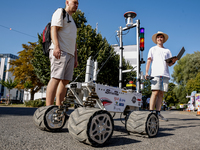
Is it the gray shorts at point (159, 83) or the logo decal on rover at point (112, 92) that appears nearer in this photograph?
the logo decal on rover at point (112, 92)

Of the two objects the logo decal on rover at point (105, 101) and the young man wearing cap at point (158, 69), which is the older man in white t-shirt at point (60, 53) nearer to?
the logo decal on rover at point (105, 101)

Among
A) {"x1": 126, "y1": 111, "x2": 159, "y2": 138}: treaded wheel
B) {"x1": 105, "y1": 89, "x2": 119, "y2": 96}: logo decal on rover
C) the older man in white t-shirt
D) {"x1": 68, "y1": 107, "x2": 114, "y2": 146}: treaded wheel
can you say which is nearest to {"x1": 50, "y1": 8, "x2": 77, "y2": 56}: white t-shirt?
the older man in white t-shirt

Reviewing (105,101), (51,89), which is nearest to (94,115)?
(105,101)

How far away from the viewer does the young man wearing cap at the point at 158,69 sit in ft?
13.8

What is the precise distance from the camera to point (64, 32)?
2809 millimetres

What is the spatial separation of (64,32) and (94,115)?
62.0 inches

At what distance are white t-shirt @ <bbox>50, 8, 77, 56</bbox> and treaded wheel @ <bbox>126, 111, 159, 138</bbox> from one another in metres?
1.42

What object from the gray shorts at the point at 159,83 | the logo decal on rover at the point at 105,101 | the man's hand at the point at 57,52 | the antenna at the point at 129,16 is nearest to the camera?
the logo decal on rover at the point at 105,101

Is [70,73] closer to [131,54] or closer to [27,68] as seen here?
[27,68]

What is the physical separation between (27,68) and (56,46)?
24.7m

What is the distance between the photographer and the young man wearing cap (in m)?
4.20

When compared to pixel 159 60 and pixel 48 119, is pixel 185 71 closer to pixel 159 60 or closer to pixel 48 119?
pixel 159 60

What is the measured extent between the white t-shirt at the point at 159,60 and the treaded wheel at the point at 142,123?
6.29ft

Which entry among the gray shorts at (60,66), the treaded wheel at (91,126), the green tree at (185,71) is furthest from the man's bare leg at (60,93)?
the green tree at (185,71)
